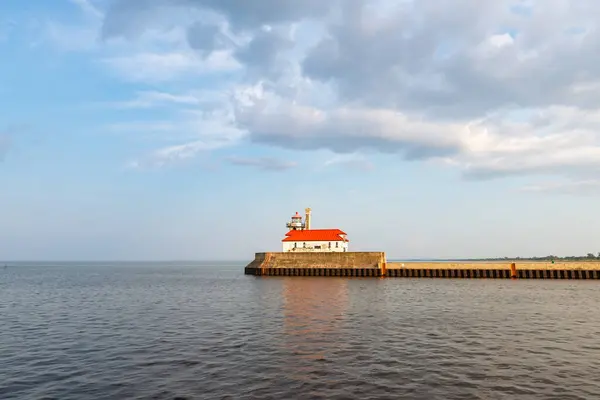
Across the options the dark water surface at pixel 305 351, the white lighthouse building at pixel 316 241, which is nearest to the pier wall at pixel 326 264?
the white lighthouse building at pixel 316 241

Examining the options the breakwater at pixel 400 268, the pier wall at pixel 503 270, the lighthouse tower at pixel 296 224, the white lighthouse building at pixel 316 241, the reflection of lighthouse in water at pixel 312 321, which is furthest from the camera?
the lighthouse tower at pixel 296 224

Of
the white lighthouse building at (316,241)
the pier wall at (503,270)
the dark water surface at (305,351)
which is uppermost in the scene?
the white lighthouse building at (316,241)

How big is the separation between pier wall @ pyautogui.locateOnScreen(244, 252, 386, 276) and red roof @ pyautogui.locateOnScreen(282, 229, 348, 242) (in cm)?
439

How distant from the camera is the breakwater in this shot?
72.8 m

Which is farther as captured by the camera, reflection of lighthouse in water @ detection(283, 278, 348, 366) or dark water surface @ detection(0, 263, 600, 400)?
reflection of lighthouse in water @ detection(283, 278, 348, 366)

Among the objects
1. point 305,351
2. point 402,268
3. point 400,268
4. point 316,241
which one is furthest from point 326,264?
point 305,351

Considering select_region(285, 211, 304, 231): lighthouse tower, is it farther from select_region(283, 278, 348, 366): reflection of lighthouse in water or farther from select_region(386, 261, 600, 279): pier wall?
select_region(283, 278, 348, 366): reflection of lighthouse in water

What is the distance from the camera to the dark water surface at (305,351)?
15664mm

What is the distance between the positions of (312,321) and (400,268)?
5136 centimetres

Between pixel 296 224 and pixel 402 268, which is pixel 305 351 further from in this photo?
pixel 296 224

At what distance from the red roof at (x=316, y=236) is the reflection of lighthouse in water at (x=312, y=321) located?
33.1 metres

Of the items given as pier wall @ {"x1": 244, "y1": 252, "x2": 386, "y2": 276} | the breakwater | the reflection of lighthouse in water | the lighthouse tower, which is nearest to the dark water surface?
the reflection of lighthouse in water

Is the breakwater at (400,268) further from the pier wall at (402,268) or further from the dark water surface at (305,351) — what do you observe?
the dark water surface at (305,351)

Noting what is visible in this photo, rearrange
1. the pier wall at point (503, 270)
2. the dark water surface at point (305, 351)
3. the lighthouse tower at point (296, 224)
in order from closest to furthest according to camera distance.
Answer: the dark water surface at point (305, 351)
the pier wall at point (503, 270)
the lighthouse tower at point (296, 224)
